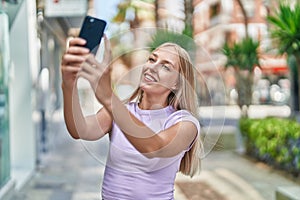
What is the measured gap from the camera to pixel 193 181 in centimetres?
603

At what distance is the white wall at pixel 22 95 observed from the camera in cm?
718

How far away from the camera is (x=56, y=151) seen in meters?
10.4

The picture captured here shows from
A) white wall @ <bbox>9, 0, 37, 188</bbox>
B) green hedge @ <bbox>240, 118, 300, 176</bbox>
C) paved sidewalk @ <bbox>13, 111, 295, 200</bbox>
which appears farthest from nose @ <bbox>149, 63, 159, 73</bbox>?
white wall @ <bbox>9, 0, 37, 188</bbox>

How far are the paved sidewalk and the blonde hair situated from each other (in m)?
3.33

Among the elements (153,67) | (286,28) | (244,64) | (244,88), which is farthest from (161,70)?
(244,88)

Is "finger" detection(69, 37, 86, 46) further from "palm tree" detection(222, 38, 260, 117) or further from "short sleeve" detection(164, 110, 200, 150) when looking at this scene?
"palm tree" detection(222, 38, 260, 117)

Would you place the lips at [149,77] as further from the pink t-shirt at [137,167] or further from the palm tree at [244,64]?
the palm tree at [244,64]

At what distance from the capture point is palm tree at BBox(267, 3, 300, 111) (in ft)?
23.3

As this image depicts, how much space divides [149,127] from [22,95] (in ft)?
21.8

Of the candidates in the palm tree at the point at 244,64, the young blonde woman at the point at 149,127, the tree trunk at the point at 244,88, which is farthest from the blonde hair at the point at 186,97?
the tree trunk at the point at 244,88

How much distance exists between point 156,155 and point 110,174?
156mm

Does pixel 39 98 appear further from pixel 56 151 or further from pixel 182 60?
pixel 182 60

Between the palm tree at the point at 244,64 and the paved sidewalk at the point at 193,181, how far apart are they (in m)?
1.71

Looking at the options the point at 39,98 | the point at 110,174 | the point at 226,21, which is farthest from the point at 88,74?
the point at 226,21
